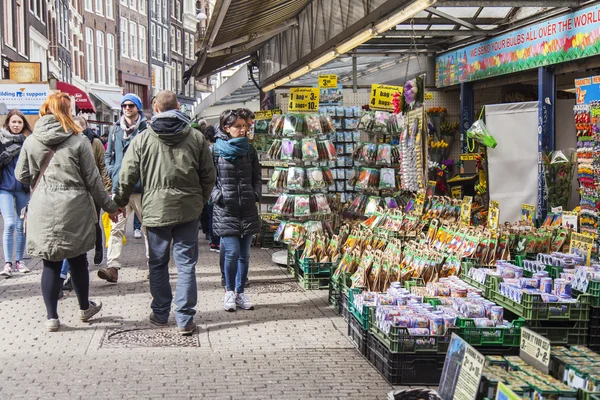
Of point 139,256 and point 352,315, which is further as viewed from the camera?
point 139,256

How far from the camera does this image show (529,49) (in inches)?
418

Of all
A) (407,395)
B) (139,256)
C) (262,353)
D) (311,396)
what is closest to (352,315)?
(262,353)

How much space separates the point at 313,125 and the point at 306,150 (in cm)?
41

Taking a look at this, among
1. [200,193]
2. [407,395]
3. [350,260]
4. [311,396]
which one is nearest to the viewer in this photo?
[407,395]

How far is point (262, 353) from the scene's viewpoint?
6016 millimetres

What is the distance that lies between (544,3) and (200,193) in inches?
195

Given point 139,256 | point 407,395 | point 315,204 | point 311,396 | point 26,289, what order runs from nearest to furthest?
point 407,395 → point 311,396 → point 26,289 → point 315,204 → point 139,256

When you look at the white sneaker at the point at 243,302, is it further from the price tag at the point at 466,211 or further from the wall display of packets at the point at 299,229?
the price tag at the point at 466,211

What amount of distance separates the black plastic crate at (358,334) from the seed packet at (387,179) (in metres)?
4.68

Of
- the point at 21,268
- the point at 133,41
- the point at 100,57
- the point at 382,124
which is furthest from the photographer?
the point at 133,41

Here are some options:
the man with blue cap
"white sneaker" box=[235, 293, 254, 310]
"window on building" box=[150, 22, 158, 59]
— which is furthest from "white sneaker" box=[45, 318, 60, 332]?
"window on building" box=[150, 22, 158, 59]

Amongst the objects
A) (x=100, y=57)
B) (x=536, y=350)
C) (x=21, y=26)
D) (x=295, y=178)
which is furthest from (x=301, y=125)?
(x=100, y=57)

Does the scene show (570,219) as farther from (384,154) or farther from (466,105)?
(466,105)

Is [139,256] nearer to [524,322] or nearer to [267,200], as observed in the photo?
[267,200]
